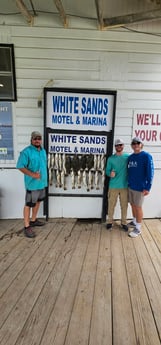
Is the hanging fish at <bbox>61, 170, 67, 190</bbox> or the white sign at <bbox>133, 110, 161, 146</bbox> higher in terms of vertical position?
the white sign at <bbox>133, 110, 161, 146</bbox>

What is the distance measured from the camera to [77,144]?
3.97 metres

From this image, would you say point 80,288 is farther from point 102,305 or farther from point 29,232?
point 29,232

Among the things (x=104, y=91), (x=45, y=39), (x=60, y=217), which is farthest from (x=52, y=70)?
(x=60, y=217)

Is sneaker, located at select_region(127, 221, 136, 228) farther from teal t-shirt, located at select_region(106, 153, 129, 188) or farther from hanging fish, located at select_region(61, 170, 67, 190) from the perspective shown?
hanging fish, located at select_region(61, 170, 67, 190)

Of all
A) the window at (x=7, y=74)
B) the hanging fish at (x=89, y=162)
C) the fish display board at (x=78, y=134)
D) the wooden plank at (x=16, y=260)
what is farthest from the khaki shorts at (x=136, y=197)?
the window at (x=7, y=74)

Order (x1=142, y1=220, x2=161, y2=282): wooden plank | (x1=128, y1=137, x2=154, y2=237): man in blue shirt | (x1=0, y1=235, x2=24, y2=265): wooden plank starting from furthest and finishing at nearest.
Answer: (x1=128, y1=137, x2=154, y2=237): man in blue shirt
(x1=0, y1=235, x2=24, y2=265): wooden plank
(x1=142, y1=220, x2=161, y2=282): wooden plank

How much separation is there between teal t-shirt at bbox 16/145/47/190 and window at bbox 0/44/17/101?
1.07m

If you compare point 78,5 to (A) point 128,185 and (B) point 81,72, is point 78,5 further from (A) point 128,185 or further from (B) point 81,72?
(A) point 128,185

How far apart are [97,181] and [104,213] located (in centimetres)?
60

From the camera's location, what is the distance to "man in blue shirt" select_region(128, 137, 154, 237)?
3434mm

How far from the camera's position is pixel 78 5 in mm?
3684

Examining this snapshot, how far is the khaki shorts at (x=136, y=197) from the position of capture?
3.60m

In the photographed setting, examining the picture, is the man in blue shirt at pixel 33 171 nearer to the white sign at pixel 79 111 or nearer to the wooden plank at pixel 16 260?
the wooden plank at pixel 16 260

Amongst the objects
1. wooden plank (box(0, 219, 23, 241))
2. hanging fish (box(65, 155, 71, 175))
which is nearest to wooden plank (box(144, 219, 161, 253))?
hanging fish (box(65, 155, 71, 175))
